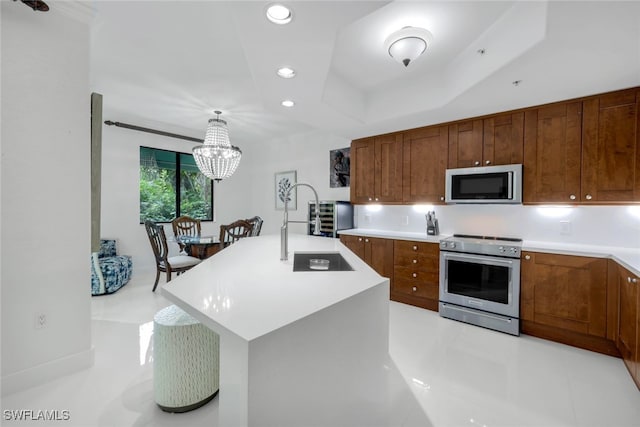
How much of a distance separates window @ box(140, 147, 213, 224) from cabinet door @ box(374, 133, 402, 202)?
3.76m

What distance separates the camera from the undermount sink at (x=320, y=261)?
178cm

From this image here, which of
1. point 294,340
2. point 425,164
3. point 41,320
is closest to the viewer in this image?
point 294,340

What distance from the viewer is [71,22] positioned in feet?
6.45

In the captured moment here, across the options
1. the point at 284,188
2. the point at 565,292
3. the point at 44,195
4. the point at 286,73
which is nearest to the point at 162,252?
the point at 44,195

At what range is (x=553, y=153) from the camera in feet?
8.82

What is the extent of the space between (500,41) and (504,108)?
3.31 ft

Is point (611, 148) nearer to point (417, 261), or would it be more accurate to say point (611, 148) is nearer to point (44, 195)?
point (417, 261)

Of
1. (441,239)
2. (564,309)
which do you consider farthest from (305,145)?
(564,309)

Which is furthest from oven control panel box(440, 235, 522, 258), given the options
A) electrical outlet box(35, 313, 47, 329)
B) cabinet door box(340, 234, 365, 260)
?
electrical outlet box(35, 313, 47, 329)

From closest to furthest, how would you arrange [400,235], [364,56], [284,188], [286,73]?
[286,73]
[364,56]
[400,235]
[284,188]

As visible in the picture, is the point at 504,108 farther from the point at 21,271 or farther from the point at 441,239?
the point at 21,271

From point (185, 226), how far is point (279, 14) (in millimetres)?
4091

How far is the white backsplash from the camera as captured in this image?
2.58 m

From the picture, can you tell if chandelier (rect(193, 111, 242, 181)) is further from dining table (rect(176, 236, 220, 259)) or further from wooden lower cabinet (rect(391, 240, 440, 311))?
wooden lower cabinet (rect(391, 240, 440, 311))
